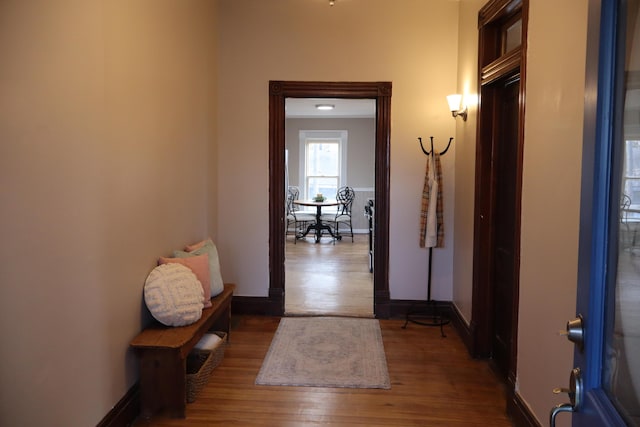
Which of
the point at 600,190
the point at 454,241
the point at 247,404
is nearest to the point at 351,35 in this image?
the point at 454,241

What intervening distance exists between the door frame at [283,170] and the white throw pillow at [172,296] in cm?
163

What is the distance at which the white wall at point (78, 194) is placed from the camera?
1.81 metres

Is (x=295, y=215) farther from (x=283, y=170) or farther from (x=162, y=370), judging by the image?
(x=162, y=370)

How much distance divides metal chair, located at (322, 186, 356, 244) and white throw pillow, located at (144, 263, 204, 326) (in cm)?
661

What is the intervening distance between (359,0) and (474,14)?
1.11 m

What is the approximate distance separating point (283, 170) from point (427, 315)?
6.28 ft

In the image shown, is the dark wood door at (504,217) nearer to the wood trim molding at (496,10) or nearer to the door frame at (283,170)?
the wood trim molding at (496,10)

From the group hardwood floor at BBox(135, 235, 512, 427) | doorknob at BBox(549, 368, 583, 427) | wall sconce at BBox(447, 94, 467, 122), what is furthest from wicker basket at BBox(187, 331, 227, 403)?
wall sconce at BBox(447, 94, 467, 122)

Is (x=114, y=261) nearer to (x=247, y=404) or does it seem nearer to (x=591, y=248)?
(x=247, y=404)

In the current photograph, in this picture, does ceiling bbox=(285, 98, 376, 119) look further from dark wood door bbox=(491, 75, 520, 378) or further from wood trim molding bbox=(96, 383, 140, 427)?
wood trim molding bbox=(96, 383, 140, 427)

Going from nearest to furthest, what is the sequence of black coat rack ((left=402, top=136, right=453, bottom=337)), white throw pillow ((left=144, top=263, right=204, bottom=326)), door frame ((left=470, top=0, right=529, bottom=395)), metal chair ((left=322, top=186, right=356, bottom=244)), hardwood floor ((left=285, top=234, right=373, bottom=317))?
white throw pillow ((left=144, top=263, right=204, bottom=326)) → door frame ((left=470, top=0, right=529, bottom=395)) → black coat rack ((left=402, top=136, right=453, bottom=337)) → hardwood floor ((left=285, top=234, right=373, bottom=317)) → metal chair ((left=322, top=186, right=356, bottom=244))

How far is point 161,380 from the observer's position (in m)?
2.67

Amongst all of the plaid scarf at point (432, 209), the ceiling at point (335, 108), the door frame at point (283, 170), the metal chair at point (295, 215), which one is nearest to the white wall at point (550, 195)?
the plaid scarf at point (432, 209)

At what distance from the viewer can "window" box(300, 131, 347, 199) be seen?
10.5 m
